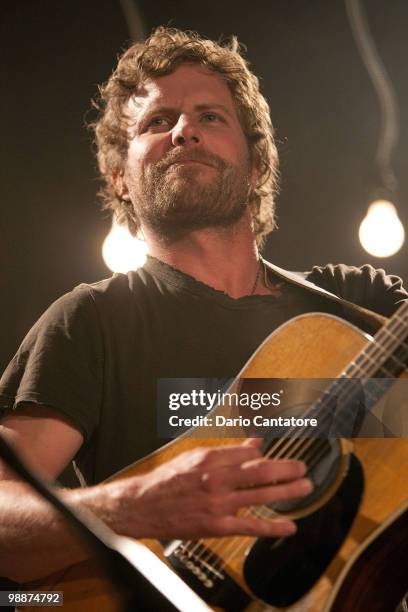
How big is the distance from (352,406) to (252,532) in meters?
0.19

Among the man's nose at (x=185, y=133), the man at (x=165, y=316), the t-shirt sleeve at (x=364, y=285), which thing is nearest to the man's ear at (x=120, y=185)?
the man at (x=165, y=316)

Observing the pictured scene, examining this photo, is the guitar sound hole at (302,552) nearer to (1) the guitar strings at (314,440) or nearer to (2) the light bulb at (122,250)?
(1) the guitar strings at (314,440)

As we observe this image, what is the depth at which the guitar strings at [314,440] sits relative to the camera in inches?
27.9

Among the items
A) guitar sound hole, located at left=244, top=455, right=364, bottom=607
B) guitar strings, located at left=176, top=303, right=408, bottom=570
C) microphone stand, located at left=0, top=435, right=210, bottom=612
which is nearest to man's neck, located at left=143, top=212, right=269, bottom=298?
guitar strings, located at left=176, top=303, right=408, bottom=570

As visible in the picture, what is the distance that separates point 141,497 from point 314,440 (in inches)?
8.4

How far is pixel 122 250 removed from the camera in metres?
1.02

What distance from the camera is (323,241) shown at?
41.1 inches

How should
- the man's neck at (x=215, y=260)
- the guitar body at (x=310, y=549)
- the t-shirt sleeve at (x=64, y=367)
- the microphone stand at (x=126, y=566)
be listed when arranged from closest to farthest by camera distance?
the microphone stand at (x=126, y=566) < the guitar body at (x=310, y=549) < the t-shirt sleeve at (x=64, y=367) < the man's neck at (x=215, y=260)

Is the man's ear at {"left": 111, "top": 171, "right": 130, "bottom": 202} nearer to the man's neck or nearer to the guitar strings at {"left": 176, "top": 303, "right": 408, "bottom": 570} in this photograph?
the man's neck

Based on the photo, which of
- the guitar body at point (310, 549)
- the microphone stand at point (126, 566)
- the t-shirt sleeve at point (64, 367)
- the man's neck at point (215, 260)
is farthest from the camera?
the man's neck at point (215, 260)

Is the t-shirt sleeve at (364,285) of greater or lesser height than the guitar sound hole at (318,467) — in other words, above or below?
above

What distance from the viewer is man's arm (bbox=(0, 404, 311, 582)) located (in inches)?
26.9

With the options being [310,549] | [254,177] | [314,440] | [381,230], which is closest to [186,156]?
[254,177]

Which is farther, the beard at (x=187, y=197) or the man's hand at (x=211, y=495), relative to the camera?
the beard at (x=187, y=197)
